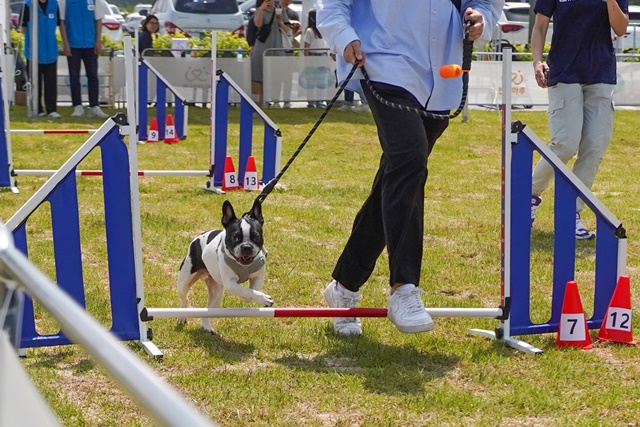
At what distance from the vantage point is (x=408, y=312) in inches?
180

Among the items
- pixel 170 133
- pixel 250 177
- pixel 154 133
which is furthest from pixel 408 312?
pixel 154 133

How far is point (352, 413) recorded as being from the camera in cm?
392

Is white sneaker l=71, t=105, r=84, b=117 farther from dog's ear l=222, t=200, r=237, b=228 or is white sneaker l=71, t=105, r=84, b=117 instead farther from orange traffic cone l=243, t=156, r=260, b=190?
dog's ear l=222, t=200, r=237, b=228

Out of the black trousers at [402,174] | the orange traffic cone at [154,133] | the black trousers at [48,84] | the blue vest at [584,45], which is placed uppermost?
the blue vest at [584,45]

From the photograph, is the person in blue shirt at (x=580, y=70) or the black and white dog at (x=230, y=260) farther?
the person in blue shirt at (x=580, y=70)

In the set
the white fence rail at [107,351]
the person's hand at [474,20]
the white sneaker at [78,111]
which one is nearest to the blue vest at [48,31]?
the white sneaker at [78,111]

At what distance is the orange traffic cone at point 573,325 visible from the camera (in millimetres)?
4867

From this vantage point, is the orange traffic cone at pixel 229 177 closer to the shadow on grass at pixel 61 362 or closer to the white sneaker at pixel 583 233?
the white sneaker at pixel 583 233

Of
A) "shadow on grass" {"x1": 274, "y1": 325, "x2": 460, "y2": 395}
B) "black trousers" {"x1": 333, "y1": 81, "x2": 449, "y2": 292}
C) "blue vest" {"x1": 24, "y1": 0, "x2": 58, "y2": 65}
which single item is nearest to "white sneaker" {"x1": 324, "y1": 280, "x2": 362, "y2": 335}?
"shadow on grass" {"x1": 274, "y1": 325, "x2": 460, "y2": 395}

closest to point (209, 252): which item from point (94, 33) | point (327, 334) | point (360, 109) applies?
point (327, 334)

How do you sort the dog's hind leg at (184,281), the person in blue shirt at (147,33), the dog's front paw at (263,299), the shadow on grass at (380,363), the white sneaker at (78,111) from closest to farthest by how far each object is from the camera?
the shadow on grass at (380,363), the dog's front paw at (263,299), the dog's hind leg at (184,281), the white sneaker at (78,111), the person in blue shirt at (147,33)

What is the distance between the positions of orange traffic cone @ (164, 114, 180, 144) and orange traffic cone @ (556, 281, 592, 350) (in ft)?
31.8

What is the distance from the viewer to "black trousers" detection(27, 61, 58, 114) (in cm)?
1595

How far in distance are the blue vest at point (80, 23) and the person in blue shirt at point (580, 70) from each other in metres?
9.88
